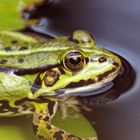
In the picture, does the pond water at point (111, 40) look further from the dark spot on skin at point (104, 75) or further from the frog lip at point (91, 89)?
the dark spot on skin at point (104, 75)

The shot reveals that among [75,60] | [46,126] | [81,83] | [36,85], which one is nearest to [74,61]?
[75,60]

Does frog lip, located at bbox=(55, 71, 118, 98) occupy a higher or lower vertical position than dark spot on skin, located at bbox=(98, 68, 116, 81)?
lower

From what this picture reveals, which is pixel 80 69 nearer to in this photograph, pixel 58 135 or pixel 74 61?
pixel 74 61

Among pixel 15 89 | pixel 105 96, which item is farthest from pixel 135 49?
pixel 15 89

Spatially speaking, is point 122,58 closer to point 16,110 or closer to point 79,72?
point 79,72

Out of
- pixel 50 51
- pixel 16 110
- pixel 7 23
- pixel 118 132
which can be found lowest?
pixel 118 132

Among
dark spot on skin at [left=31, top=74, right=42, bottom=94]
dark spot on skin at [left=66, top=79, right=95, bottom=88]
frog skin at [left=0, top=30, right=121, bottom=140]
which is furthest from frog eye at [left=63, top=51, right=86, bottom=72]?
dark spot on skin at [left=31, top=74, right=42, bottom=94]

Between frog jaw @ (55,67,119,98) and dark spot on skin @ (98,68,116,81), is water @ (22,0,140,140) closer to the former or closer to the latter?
frog jaw @ (55,67,119,98)
